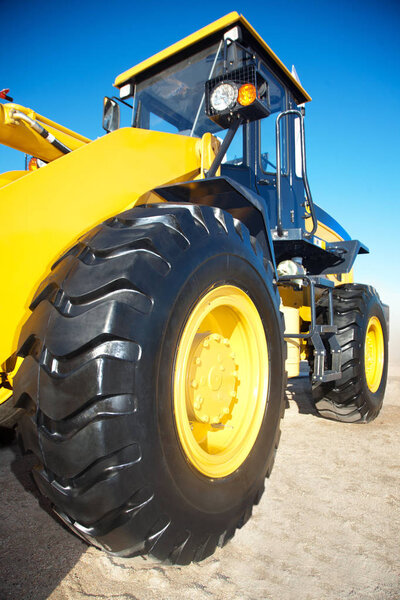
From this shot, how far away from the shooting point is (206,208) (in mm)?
1902

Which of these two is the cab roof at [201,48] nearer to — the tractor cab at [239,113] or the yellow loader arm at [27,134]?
the tractor cab at [239,113]

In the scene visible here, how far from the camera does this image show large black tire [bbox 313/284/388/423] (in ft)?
13.0

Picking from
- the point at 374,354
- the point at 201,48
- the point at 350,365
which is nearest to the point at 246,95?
the point at 201,48

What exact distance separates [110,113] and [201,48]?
866 millimetres

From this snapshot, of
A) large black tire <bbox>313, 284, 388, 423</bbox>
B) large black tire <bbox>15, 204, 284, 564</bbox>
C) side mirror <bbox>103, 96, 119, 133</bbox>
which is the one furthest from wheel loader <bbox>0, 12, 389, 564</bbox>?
large black tire <bbox>313, 284, 388, 423</bbox>

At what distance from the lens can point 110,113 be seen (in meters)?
3.35

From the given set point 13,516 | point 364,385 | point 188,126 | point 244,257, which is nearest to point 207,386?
point 244,257

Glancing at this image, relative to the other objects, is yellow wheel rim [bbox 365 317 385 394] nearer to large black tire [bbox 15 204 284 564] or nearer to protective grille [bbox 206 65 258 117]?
protective grille [bbox 206 65 258 117]

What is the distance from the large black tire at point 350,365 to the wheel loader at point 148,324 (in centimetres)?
176

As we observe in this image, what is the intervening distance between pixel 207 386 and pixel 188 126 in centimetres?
224

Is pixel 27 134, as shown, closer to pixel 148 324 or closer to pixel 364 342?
pixel 148 324

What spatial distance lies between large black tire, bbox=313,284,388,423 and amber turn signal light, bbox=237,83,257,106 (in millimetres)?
2426

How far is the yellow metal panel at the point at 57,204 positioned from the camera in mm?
1683

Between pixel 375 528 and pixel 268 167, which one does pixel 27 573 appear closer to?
pixel 375 528
